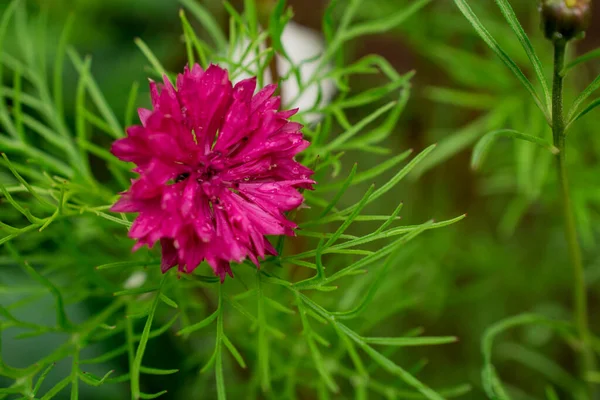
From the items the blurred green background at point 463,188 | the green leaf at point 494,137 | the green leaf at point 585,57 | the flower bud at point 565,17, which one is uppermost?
the flower bud at point 565,17

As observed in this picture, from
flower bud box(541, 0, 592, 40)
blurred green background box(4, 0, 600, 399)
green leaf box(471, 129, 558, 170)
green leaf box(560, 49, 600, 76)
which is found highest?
flower bud box(541, 0, 592, 40)

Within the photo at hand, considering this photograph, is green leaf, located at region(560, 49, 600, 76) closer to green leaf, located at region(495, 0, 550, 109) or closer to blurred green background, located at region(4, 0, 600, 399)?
green leaf, located at region(495, 0, 550, 109)

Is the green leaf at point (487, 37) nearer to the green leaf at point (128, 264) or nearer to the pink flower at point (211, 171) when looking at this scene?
the pink flower at point (211, 171)

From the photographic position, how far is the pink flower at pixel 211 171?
380 mm

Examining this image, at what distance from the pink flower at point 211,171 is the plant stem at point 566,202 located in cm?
16

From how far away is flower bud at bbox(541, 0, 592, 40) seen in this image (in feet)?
1.25

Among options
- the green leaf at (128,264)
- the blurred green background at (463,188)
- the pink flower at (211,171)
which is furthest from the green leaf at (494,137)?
the blurred green background at (463,188)

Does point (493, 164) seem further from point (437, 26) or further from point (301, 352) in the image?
point (301, 352)

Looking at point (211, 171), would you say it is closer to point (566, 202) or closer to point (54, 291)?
point (54, 291)

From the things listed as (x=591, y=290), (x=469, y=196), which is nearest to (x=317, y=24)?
(x=469, y=196)

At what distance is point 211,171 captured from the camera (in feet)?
1.39

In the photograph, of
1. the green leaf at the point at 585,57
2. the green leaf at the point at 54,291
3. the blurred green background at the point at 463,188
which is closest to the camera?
the green leaf at the point at 585,57

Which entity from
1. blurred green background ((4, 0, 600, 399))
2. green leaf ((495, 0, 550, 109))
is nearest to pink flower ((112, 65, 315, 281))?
green leaf ((495, 0, 550, 109))

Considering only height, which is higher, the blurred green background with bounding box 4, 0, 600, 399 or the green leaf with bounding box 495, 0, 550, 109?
the green leaf with bounding box 495, 0, 550, 109
